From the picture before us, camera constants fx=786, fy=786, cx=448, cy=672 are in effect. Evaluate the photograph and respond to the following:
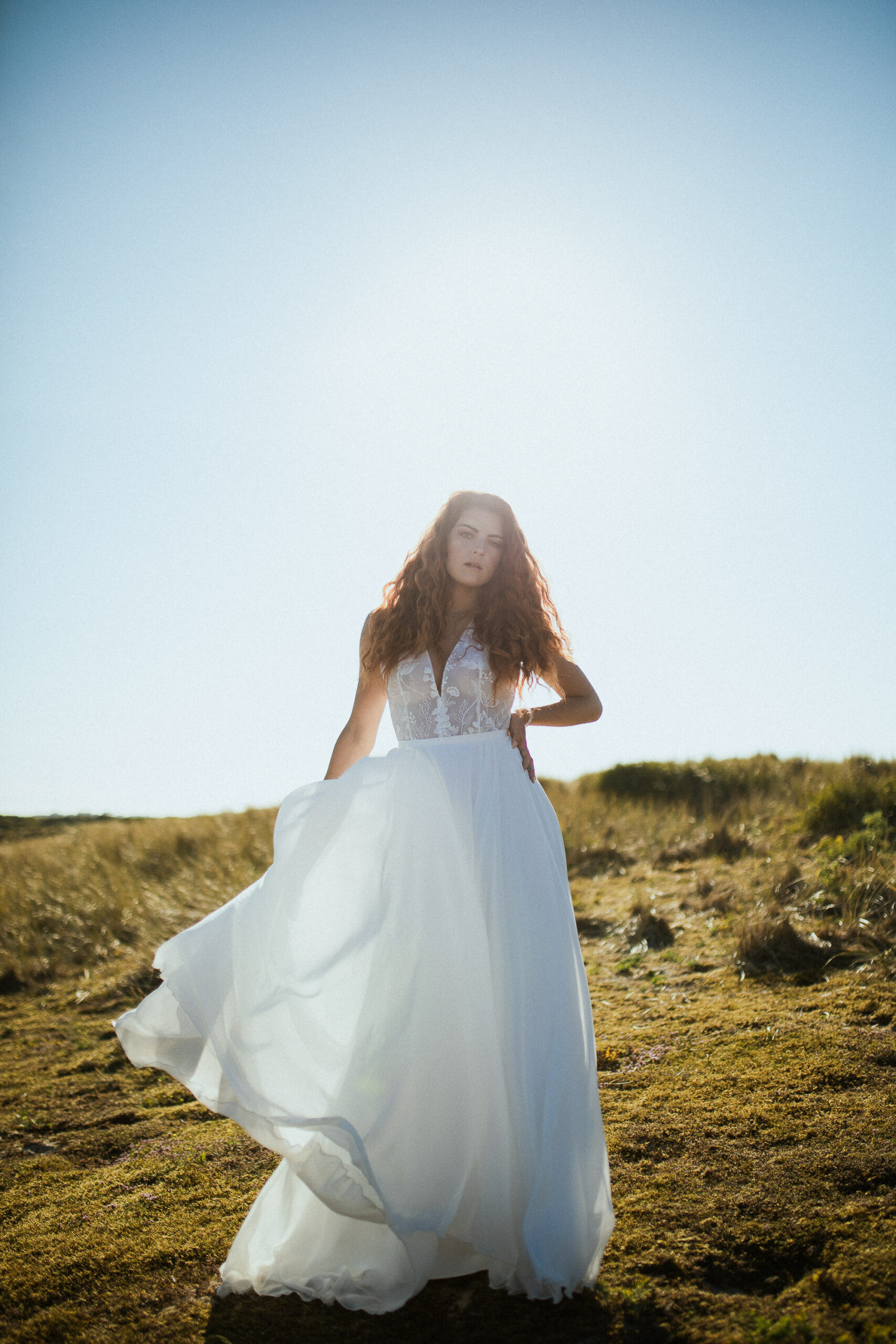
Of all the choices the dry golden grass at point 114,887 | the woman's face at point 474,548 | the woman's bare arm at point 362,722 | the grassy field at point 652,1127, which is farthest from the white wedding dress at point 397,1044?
the dry golden grass at point 114,887

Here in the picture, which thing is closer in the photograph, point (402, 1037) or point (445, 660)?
point (402, 1037)

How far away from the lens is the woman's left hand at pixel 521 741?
9.80 ft

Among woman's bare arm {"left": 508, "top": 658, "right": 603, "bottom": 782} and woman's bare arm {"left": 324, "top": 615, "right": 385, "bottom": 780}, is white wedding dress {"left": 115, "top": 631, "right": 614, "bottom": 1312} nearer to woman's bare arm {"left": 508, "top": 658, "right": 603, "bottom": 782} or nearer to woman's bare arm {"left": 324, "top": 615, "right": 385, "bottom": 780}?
woman's bare arm {"left": 508, "top": 658, "right": 603, "bottom": 782}

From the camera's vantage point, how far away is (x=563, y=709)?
3178 millimetres

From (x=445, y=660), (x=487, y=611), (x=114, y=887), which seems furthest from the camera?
(x=114, y=887)

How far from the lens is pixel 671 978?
5461mm

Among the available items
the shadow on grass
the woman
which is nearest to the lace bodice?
the woman

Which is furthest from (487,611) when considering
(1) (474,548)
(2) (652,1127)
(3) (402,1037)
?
(2) (652,1127)

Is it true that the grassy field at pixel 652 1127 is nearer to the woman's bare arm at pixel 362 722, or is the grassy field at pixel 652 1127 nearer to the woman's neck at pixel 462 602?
the woman's bare arm at pixel 362 722

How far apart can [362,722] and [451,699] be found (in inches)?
21.6

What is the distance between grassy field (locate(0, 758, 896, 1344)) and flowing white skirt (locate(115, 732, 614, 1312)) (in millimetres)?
206

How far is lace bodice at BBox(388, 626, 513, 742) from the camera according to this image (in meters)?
2.99

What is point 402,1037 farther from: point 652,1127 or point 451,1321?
point 652,1127

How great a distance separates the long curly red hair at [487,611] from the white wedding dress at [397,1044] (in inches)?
24.0
